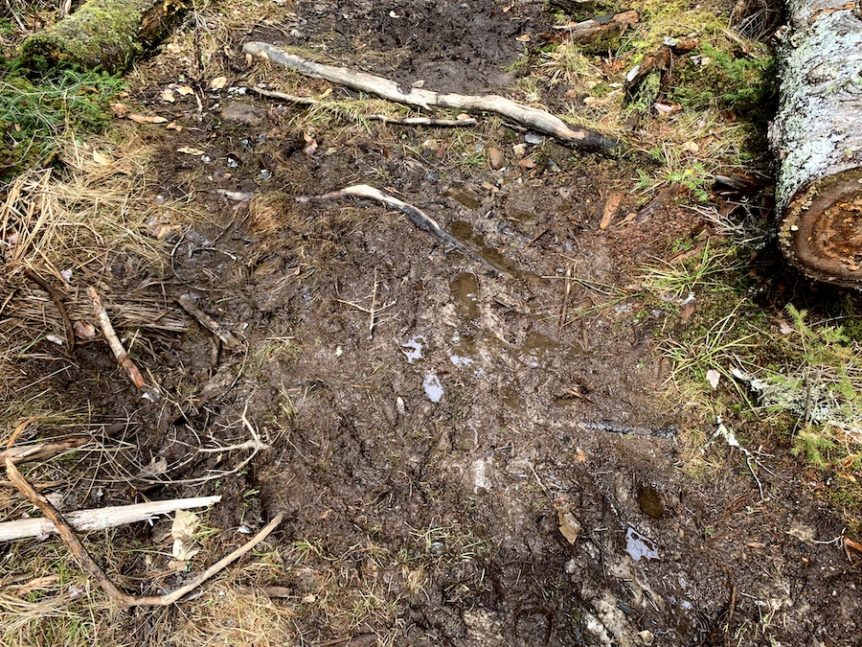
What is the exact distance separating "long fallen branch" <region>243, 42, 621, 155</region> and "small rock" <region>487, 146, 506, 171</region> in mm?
283

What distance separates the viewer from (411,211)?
3182mm

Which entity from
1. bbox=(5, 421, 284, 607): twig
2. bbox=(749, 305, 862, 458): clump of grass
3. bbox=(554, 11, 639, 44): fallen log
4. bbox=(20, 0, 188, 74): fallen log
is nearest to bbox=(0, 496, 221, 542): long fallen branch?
bbox=(5, 421, 284, 607): twig

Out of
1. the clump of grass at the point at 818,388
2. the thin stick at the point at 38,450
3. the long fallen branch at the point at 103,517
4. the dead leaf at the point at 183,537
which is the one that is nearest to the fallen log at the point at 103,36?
the thin stick at the point at 38,450

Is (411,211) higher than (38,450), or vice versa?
(411,211)

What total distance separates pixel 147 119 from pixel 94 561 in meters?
3.03

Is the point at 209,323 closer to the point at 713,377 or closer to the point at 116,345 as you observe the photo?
the point at 116,345

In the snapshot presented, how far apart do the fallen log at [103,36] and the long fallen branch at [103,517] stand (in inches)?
124

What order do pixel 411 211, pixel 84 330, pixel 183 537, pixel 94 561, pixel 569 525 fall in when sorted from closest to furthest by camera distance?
pixel 94 561 → pixel 183 537 → pixel 569 525 → pixel 84 330 → pixel 411 211

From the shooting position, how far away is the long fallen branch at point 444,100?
11.3 feet

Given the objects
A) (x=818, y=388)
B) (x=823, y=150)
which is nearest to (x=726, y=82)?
(x=823, y=150)

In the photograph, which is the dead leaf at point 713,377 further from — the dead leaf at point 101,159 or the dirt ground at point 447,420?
the dead leaf at point 101,159

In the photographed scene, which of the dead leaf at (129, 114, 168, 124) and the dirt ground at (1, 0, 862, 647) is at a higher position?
the dead leaf at (129, 114, 168, 124)

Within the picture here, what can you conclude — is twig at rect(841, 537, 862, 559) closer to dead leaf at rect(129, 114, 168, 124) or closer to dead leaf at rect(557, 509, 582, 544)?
dead leaf at rect(557, 509, 582, 544)

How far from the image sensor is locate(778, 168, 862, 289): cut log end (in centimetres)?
207
